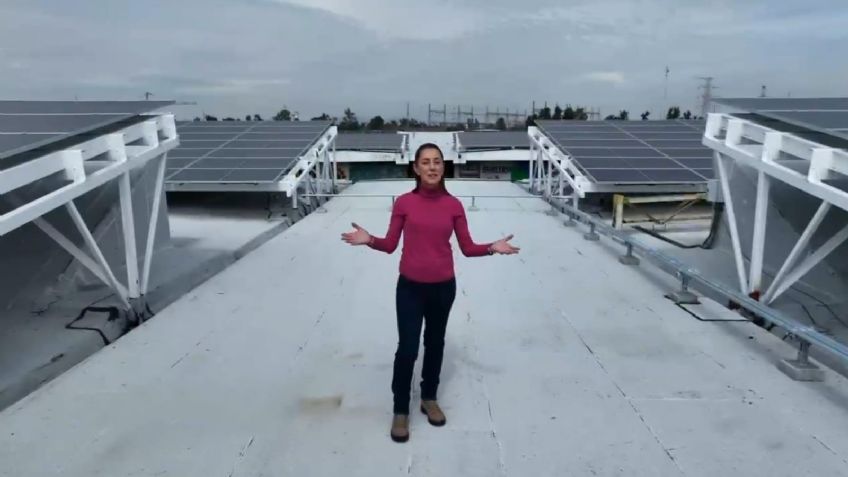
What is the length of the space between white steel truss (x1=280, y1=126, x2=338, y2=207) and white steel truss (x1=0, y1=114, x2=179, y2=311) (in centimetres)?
567

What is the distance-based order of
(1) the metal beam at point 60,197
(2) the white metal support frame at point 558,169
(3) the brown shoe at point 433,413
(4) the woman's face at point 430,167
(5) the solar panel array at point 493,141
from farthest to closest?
(5) the solar panel array at point 493,141 < (2) the white metal support frame at point 558,169 < (1) the metal beam at point 60,197 < (3) the brown shoe at point 433,413 < (4) the woman's face at point 430,167

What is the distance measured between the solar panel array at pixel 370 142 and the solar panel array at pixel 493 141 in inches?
135

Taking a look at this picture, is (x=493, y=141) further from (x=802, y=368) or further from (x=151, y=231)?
(x=802, y=368)

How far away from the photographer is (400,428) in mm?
3604

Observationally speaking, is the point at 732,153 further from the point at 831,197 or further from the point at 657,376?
the point at 657,376

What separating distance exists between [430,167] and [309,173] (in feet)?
44.0

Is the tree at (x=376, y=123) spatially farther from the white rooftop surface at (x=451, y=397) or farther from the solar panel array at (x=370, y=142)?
the white rooftop surface at (x=451, y=397)

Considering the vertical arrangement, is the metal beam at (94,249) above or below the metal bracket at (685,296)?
above

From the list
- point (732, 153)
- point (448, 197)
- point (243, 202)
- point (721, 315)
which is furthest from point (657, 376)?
point (243, 202)

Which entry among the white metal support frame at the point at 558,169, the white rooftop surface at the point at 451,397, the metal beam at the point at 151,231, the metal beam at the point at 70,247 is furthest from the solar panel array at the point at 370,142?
the metal beam at the point at 70,247

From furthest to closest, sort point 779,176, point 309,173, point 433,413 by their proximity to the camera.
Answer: point 309,173
point 779,176
point 433,413

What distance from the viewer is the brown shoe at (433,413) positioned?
377 centimetres

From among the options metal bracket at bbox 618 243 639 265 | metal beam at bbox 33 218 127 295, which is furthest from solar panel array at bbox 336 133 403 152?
metal beam at bbox 33 218 127 295

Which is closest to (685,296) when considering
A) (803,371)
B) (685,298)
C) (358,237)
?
(685,298)
